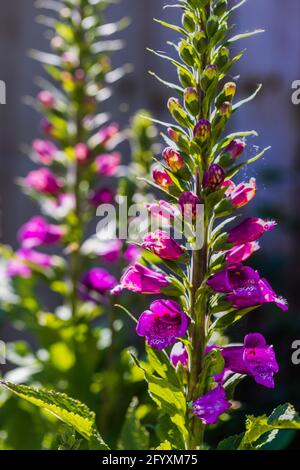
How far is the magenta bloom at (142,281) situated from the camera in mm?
993

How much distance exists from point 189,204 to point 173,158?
0.21ft

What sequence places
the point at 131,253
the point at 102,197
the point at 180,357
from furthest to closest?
the point at 102,197 → the point at 131,253 → the point at 180,357

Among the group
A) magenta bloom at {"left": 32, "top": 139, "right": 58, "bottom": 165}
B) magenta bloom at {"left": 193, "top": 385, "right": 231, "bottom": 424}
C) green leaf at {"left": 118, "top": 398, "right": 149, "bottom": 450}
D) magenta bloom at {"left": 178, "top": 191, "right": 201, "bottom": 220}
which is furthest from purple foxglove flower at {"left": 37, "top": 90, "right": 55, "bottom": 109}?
magenta bloom at {"left": 193, "top": 385, "right": 231, "bottom": 424}

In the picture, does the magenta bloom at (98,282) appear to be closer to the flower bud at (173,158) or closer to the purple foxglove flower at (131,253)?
the purple foxglove flower at (131,253)

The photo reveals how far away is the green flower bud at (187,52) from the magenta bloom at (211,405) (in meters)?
0.41

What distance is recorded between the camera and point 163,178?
0.97m

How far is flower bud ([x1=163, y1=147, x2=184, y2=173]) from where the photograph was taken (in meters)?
0.95

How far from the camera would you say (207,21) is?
3.11ft

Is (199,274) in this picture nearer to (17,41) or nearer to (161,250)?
(161,250)

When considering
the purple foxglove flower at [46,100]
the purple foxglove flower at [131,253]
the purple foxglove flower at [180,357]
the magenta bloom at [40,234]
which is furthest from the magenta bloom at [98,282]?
the purple foxglove flower at [180,357]

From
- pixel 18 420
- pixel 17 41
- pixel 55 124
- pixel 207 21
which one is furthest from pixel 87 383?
pixel 17 41

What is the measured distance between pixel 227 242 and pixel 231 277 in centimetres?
5

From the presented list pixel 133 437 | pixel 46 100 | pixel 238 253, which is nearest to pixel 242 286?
pixel 238 253

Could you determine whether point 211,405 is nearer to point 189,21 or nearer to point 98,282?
point 189,21
